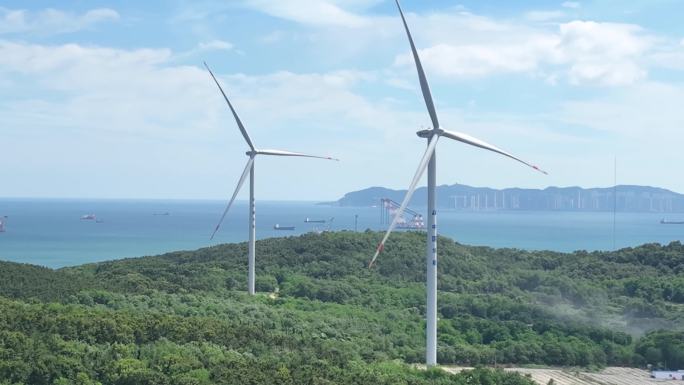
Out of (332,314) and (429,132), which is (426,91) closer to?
(429,132)

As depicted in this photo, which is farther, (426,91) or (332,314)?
(332,314)

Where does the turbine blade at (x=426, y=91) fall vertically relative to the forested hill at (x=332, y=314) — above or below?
above

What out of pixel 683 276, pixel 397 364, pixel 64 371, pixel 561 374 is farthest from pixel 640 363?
pixel 64 371

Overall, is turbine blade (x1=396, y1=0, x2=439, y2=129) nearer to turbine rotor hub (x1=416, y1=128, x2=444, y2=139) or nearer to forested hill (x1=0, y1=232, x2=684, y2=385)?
turbine rotor hub (x1=416, y1=128, x2=444, y2=139)

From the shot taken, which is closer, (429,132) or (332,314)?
(429,132)

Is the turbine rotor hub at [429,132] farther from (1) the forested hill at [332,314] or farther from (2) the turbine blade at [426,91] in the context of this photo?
(1) the forested hill at [332,314]

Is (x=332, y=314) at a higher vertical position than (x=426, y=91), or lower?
lower

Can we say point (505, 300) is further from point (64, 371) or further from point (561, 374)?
point (64, 371)

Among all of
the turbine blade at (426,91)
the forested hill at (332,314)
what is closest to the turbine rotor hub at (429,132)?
Answer: the turbine blade at (426,91)

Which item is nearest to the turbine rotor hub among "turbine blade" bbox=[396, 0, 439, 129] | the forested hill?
"turbine blade" bbox=[396, 0, 439, 129]

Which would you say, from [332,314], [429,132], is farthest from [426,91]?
[332,314]
